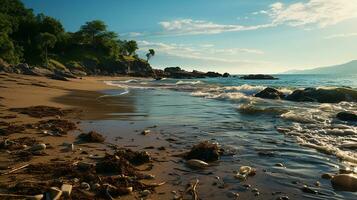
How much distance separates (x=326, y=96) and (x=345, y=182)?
20.8 m

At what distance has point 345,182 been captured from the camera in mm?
6016

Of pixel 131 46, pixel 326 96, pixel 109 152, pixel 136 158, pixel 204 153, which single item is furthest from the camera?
pixel 131 46

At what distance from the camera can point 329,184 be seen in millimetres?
6133

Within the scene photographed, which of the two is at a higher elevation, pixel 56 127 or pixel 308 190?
pixel 56 127

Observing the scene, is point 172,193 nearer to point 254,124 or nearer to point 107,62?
point 254,124

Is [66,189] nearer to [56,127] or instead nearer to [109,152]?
[109,152]

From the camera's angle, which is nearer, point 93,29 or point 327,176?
point 327,176

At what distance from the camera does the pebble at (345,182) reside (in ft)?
19.3

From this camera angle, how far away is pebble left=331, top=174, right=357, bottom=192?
19.3 ft

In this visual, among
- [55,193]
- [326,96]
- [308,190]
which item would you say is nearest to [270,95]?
[326,96]

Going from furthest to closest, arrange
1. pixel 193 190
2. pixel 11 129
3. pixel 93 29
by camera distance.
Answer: pixel 93 29
pixel 11 129
pixel 193 190

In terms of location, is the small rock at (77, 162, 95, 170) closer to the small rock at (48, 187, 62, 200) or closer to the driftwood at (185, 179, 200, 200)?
the small rock at (48, 187, 62, 200)

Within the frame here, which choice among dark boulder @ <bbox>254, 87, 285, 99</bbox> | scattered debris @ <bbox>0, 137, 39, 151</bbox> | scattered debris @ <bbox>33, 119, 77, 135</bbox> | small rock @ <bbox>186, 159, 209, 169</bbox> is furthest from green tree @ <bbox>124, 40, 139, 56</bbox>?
small rock @ <bbox>186, 159, 209, 169</bbox>

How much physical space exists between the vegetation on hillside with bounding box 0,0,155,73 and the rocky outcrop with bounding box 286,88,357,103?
156ft
